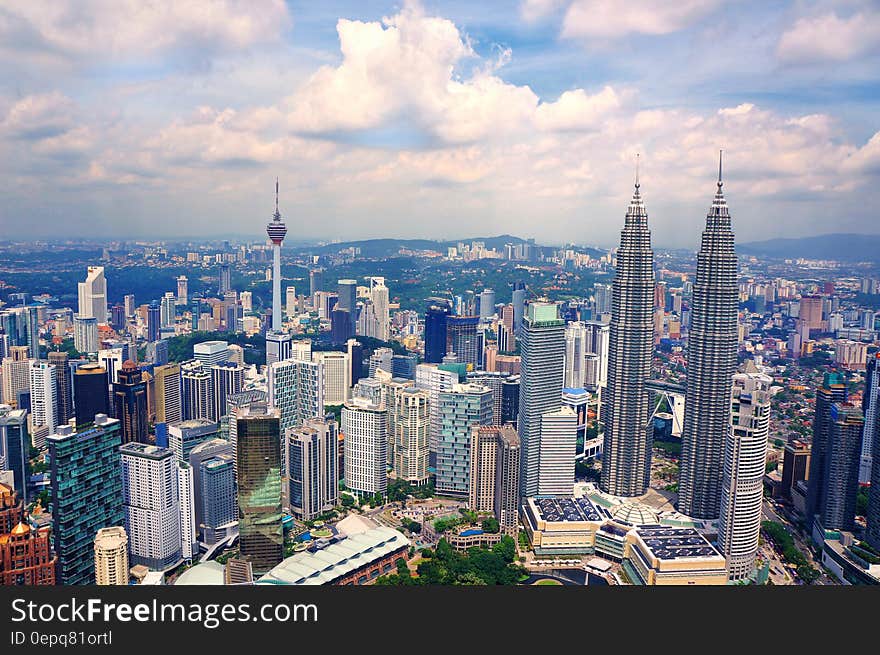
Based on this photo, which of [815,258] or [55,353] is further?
[55,353]

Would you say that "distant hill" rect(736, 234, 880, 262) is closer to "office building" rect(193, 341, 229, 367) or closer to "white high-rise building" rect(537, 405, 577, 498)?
"white high-rise building" rect(537, 405, 577, 498)

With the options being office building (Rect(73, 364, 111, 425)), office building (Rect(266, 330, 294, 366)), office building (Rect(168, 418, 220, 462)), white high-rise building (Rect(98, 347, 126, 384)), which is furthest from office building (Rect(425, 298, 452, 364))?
office building (Rect(168, 418, 220, 462))

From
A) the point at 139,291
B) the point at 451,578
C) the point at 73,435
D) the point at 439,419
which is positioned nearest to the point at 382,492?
the point at 439,419

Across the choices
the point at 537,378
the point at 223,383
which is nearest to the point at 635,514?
the point at 537,378

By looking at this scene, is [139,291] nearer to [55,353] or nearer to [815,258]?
[55,353]

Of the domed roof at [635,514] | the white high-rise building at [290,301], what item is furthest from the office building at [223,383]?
the domed roof at [635,514]

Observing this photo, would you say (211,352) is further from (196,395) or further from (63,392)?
(63,392)
